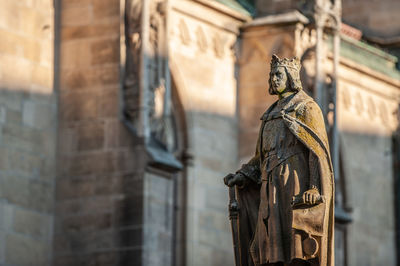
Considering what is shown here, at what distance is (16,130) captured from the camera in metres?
24.7

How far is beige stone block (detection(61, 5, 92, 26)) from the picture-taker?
84.7 feet

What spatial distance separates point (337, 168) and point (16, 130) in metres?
7.96

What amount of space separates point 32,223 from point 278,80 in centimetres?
921

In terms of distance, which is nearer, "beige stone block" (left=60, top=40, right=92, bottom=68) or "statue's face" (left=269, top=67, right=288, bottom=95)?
"statue's face" (left=269, top=67, right=288, bottom=95)

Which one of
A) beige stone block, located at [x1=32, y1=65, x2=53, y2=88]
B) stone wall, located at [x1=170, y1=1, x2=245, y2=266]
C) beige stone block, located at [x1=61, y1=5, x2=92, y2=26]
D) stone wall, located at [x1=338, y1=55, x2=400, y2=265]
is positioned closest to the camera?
beige stone block, located at [x1=32, y1=65, x2=53, y2=88]

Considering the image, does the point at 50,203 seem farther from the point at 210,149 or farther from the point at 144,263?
the point at 210,149

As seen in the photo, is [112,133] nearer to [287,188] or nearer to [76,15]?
[76,15]

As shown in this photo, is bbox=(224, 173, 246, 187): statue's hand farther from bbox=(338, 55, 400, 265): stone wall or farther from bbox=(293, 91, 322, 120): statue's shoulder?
bbox=(338, 55, 400, 265): stone wall

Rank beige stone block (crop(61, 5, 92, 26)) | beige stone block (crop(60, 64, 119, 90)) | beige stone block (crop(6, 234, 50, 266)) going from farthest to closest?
beige stone block (crop(61, 5, 92, 26)), beige stone block (crop(60, 64, 119, 90)), beige stone block (crop(6, 234, 50, 266))

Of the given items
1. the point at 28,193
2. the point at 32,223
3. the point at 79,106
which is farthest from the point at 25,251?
the point at 79,106

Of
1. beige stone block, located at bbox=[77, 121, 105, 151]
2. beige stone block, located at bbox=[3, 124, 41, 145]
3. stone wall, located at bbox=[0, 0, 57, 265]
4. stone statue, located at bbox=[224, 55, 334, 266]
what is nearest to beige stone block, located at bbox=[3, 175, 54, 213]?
stone wall, located at bbox=[0, 0, 57, 265]

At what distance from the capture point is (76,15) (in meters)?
25.9

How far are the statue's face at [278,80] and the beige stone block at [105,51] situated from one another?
9064 millimetres

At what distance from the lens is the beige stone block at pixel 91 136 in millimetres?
25328
